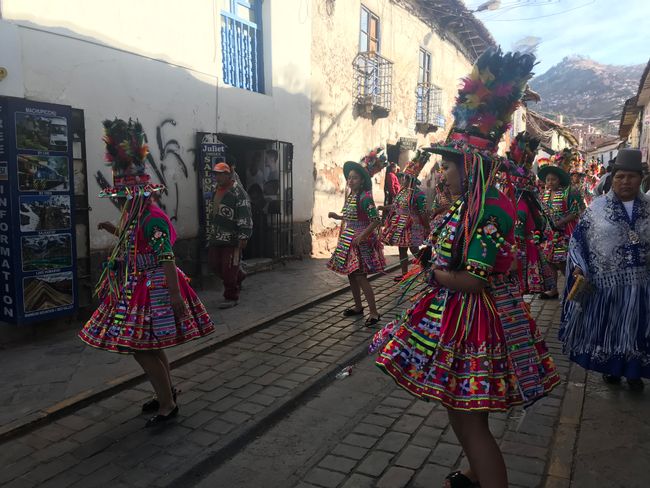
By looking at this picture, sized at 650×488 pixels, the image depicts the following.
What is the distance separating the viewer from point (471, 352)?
7.63 feet

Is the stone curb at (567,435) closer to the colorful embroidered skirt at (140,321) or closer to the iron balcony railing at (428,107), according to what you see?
the colorful embroidered skirt at (140,321)

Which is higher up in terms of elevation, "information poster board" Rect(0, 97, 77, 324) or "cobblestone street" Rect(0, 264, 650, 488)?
"information poster board" Rect(0, 97, 77, 324)

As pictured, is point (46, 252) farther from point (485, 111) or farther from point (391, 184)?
point (391, 184)

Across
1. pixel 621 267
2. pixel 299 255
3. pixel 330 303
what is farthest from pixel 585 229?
pixel 299 255

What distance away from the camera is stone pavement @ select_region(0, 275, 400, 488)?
3.07m

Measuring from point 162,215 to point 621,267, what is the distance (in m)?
3.40

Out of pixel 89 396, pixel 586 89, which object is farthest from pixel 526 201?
pixel 586 89

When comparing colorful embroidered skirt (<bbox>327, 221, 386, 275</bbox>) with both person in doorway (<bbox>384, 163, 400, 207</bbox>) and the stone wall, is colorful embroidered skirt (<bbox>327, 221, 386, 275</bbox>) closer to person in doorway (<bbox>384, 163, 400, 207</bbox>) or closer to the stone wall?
the stone wall

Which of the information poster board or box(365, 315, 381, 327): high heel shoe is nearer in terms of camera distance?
the information poster board


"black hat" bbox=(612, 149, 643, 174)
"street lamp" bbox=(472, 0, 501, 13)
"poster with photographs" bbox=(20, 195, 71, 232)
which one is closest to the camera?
"black hat" bbox=(612, 149, 643, 174)

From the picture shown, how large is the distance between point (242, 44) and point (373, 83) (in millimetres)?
5104

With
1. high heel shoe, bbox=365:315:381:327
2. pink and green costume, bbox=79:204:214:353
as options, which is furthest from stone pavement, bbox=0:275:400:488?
pink and green costume, bbox=79:204:214:353

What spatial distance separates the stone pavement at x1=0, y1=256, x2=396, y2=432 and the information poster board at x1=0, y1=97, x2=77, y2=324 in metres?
0.36

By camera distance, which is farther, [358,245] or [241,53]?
[241,53]
